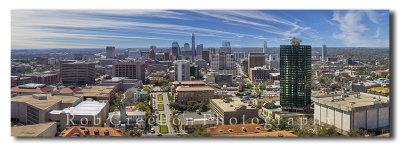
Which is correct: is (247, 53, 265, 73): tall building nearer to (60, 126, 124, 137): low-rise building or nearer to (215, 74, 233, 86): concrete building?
(215, 74, 233, 86): concrete building

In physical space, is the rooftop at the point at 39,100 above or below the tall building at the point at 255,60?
below

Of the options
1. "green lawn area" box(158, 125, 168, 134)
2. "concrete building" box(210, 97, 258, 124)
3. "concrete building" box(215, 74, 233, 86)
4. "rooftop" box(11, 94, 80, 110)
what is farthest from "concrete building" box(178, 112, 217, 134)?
"concrete building" box(215, 74, 233, 86)

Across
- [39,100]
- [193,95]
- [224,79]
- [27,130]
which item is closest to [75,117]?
[39,100]

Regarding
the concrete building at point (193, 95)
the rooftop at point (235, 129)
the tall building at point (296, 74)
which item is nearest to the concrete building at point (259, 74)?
the concrete building at point (193, 95)

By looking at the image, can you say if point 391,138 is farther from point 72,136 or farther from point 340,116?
point 72,136

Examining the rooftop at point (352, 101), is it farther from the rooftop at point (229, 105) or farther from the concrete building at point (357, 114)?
the rooftop at point (229, 105)

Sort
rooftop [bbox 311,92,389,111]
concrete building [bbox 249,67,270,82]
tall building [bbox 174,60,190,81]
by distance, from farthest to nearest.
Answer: concrete building [bbox 249,67,270,82] → tall building [bbox 174,60,190,81] → rooftop [bbox 311,92,389,111]
